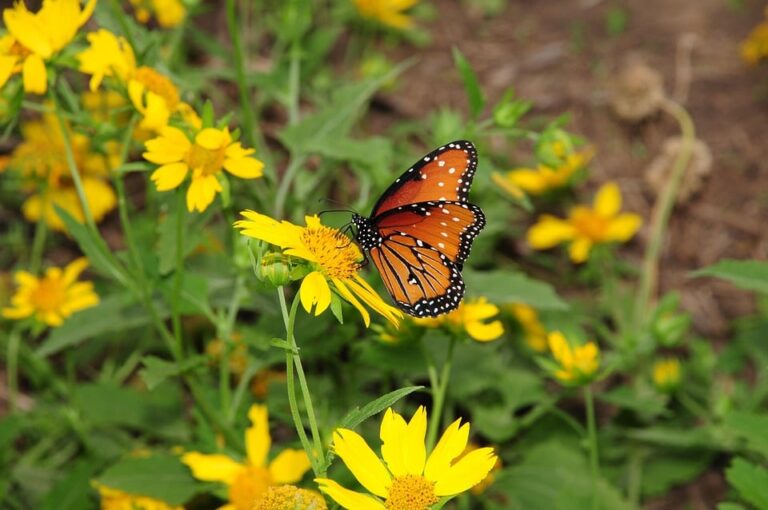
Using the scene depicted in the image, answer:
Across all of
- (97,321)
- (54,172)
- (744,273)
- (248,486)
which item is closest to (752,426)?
(744,273)

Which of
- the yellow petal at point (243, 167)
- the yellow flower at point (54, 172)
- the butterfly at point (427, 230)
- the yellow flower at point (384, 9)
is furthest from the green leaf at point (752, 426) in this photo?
the yellow flower at point (384, 9)

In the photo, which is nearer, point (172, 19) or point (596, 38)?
point (172, 19)

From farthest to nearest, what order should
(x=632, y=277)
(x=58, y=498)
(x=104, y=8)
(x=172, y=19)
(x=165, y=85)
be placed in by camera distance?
1. (x=632, y=277)
2. (x=172, y=19)
3. (x=104, y=8)
4. (x=58, y=498)
5. (x=165, y=85)

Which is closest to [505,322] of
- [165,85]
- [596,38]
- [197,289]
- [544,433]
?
[544,433]

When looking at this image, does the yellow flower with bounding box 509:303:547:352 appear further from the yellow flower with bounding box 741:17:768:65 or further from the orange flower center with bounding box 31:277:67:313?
the yellow flower with bounding box 741:17:768:65

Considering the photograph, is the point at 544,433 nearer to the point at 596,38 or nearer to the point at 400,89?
the point at 400,89

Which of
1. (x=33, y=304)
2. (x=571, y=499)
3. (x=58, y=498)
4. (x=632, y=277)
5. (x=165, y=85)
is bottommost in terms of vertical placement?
(x=571, y=499)
